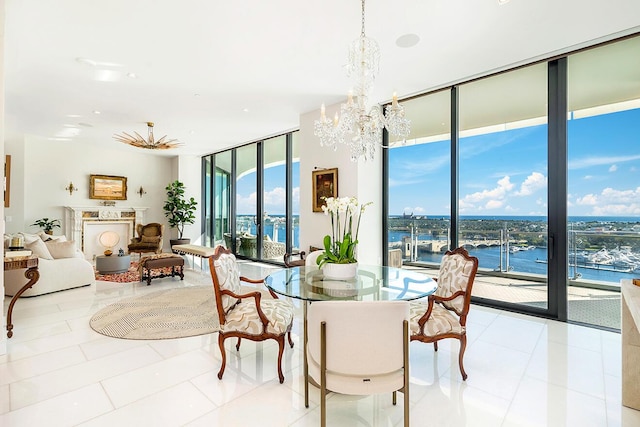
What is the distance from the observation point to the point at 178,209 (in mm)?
9117

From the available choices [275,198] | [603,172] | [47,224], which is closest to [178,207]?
[47,224]

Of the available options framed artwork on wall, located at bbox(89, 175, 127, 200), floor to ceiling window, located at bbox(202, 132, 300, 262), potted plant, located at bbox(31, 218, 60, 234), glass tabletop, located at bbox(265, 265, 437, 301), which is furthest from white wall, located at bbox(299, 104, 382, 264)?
potted plant, located at bbox(31, 218, 60, 234)

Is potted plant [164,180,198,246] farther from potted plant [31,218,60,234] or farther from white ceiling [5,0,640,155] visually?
white ceiling [5,0,640,155]

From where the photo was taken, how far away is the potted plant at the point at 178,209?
910 centimetres

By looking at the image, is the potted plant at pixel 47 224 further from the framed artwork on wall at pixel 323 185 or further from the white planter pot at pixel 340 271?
the white planter pot at pixel 340 271

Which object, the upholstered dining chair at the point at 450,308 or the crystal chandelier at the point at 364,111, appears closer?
the upholstered dining chair at the point at 450,308

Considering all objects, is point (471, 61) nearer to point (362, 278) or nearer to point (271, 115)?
point (362, 278)

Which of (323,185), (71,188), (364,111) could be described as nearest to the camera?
(364,111)

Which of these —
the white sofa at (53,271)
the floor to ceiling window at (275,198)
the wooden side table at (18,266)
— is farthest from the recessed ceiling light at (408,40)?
the white sofa at (53,271)

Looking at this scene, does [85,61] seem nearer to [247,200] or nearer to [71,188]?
[247,200]

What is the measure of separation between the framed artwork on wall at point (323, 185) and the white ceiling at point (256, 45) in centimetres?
111

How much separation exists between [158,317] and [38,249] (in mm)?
2542

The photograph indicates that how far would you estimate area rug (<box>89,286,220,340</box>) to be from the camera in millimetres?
3307

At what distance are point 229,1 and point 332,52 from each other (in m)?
1.22
